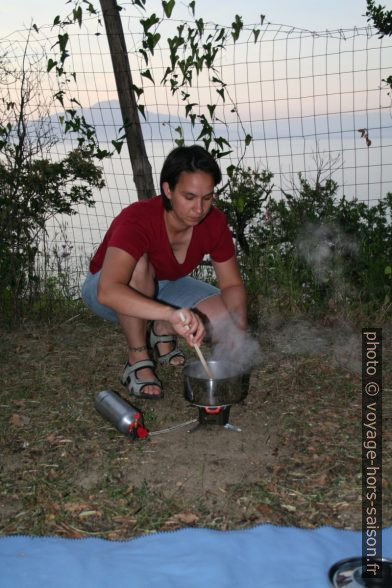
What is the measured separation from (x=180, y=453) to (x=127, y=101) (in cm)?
266

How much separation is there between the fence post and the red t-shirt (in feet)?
4.23

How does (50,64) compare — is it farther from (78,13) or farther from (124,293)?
(124,293)

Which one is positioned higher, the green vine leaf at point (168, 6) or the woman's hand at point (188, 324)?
the green vine leaf at point (168, 6)

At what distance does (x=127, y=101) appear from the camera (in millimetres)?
4262

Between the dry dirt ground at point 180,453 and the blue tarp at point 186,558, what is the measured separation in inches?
3.3

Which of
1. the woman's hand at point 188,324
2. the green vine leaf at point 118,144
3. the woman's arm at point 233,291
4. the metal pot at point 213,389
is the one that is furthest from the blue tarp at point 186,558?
the green vine leaf at point 118,144

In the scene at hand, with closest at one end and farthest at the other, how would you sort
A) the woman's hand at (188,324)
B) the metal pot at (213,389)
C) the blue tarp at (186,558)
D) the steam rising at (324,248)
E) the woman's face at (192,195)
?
the blue tarp at (186,558), the woman's hand at (188,324), the metal pot at (213,389), the woman's face at (192,195), the steam rising at (324,248)

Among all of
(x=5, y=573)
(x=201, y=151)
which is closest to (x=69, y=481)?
(x=5, y=573)

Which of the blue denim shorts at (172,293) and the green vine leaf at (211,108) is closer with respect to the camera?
the blue denim shorts at (172,293)

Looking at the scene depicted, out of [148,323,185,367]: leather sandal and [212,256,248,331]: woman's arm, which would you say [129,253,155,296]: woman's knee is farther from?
[148,323,185,367]: leather sandal

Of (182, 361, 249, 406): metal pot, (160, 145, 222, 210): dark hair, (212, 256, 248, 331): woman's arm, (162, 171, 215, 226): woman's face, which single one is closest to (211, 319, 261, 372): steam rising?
(212, 256, 248, 331): woman's arm

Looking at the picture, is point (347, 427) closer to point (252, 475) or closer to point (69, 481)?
point (252, 475)

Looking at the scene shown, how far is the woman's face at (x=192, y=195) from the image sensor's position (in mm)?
2631

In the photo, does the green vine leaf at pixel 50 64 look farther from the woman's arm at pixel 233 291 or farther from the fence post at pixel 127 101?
the woman's arm at pixel 233 291
